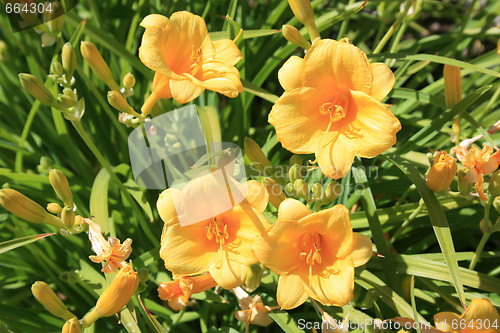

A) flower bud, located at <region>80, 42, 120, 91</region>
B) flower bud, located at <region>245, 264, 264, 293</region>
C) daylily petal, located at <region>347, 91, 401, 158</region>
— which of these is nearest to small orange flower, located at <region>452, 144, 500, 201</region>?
daylily petal, located at <region>347, 91, 401, 158</region>

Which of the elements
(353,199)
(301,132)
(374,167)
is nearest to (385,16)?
(374,167)

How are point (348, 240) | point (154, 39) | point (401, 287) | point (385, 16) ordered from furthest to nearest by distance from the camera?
point (385, 16) < point (401, 287) < point (154, 39) < point (348, 240)

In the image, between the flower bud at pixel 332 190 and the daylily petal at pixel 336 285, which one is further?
the flower bud at pixel 332 190

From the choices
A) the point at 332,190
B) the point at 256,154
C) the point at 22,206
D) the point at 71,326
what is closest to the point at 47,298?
the point at 71,326

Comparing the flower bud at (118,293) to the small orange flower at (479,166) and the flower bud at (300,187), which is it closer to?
the flower bud at (300,187)

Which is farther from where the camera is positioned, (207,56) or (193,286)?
(207,56)

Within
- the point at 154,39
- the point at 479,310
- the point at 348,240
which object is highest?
the point at 154,39

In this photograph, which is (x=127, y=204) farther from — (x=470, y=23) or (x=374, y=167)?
(x=470, y=23)

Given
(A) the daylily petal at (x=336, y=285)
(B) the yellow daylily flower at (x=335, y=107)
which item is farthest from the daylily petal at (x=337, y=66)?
(A) the daylily petal at (x=336, y=285)
